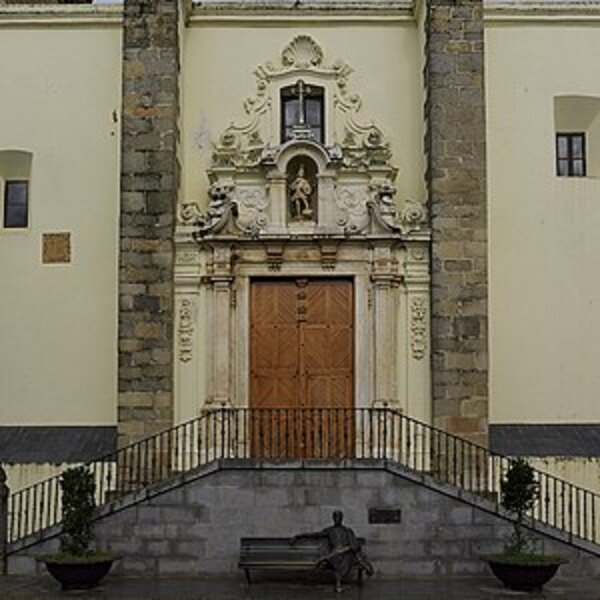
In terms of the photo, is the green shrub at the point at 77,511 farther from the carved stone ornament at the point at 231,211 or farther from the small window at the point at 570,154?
the small window at the point at 570,154

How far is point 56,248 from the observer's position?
Result: 822 inches

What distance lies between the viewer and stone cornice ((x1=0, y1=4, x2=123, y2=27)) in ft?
69.5

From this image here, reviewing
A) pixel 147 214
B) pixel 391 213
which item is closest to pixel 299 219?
pixel 391 213

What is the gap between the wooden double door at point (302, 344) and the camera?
65.1ft

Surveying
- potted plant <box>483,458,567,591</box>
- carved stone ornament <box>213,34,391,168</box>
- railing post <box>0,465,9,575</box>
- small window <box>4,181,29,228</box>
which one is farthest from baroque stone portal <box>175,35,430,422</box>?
potted plant <box>483,458,567,591</box>

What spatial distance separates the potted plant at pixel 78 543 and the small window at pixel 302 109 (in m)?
7.88

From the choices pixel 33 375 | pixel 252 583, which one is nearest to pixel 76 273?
pixel 33 375

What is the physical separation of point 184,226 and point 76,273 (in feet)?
7.58

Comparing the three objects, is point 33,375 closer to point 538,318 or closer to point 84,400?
point 84,400

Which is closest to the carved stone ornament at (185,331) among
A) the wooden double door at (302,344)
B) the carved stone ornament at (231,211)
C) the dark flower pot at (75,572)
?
the wooden double door at (302,344)

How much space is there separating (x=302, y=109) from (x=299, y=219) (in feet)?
7.58

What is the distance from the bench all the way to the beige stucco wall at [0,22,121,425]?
543 cm

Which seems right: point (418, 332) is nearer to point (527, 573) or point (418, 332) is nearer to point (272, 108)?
point (272, 108)

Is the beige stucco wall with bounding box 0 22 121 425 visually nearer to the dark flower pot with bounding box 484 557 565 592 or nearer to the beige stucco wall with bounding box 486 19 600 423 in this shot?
the beige stucco wall with bounding box 486 19 600 423
